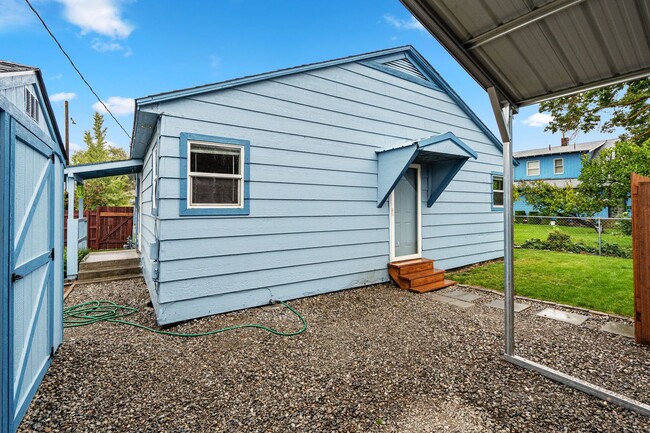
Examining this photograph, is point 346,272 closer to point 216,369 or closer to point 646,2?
point 216,369

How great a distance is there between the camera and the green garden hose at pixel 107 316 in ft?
12.3

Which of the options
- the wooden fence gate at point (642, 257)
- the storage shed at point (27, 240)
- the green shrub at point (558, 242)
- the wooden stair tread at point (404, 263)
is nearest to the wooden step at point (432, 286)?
the wooden stair tread at point (404, 263)

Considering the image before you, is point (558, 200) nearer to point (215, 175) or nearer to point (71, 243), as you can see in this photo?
point (215, 175)

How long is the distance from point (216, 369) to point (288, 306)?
71.9 inches

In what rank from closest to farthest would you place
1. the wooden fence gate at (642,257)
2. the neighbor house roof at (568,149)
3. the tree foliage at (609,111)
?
the wooden fence gate at (642,257) → the tree foliage at (609,111) → the neighbor house roof at (568,149)

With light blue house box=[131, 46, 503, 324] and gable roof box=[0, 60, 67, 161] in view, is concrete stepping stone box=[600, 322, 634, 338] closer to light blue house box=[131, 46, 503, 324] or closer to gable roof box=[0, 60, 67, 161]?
light blue house box=[131, 46, 503, 324]

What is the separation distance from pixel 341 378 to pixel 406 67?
6.18 meters

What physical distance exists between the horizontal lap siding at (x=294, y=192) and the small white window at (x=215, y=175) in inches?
7.1

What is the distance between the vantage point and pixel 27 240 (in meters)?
2.37

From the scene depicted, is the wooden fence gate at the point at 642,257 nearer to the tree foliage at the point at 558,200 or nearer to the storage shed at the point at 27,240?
the storage shed at the point at 27,240

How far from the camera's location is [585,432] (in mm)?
1999

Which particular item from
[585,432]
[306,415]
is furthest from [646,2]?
[306,415]

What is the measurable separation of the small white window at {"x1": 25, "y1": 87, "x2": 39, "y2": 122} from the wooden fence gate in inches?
239

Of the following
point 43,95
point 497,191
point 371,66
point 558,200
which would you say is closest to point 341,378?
point 43,95
